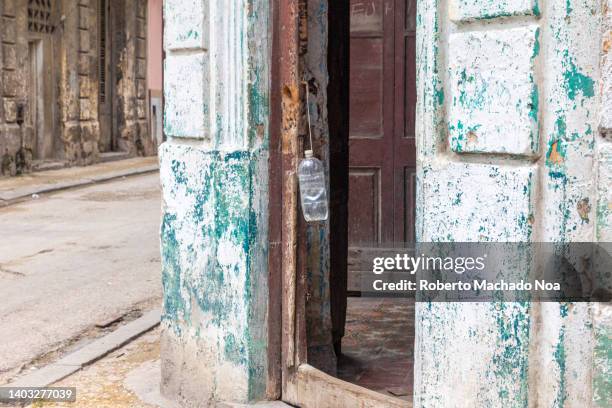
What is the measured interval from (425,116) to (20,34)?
593 inches

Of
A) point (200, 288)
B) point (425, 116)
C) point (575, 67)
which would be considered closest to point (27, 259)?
point (200, 288)

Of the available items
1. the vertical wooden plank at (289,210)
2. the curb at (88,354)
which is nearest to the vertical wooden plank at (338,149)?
the vertical wooden plank at (289,210)

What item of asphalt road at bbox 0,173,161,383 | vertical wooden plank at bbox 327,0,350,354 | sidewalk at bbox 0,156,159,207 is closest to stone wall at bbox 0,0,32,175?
sidewalk at bbox 0,156,159,207

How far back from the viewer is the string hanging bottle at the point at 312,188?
4.93 meters

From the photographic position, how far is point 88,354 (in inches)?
248

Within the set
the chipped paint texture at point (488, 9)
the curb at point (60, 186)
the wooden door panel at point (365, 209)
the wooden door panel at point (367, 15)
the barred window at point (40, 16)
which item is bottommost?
the curb at point (60, 186)

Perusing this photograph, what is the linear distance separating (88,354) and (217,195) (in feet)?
5.87

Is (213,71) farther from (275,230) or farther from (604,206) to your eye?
(604,206)

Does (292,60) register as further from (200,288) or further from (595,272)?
(595,272)

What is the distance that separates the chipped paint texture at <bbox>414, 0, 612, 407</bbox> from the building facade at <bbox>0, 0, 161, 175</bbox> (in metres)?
14.5

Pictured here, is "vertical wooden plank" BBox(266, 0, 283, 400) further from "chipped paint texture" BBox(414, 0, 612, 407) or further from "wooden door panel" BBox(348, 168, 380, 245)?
"wooden door panel" BBox(348, 168, 380, 245)

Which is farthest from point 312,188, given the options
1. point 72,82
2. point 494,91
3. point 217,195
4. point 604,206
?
point 72,82

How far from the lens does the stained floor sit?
570 cm

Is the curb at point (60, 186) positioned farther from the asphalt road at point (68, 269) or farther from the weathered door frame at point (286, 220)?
the weathered door frame at point (286, 220)
